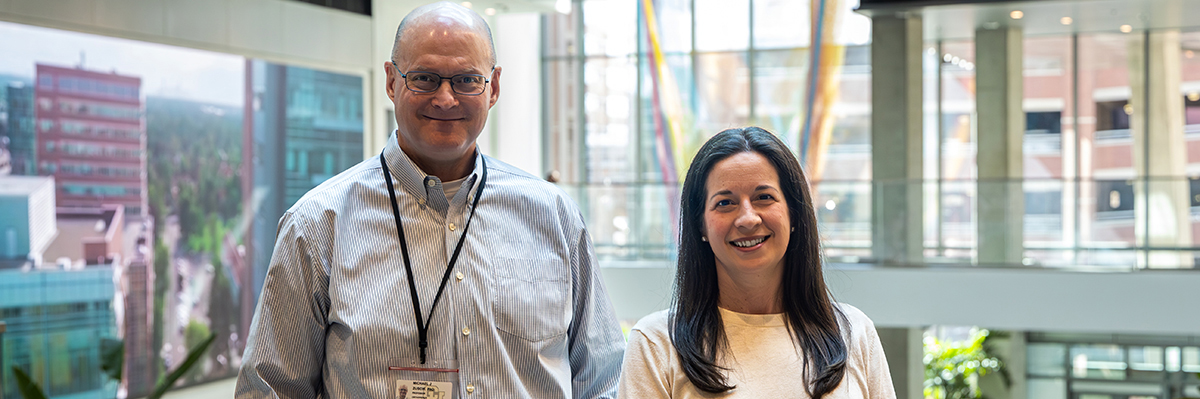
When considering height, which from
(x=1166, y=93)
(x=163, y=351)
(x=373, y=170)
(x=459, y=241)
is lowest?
(x=163, y=351)

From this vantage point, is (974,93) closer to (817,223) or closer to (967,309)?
(967,309)

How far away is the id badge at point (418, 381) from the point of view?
1975mm

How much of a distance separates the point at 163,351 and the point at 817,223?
21.8 ft

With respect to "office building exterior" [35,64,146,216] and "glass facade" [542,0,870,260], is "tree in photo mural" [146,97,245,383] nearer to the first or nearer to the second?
"office building exterior" [35,64,146,216]

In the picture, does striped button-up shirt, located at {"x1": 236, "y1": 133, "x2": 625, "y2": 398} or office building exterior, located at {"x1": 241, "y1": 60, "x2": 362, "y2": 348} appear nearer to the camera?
striped button-up shirt, located at {"x1": 236, "y1": 133, "x2": 625, "y2": 398}

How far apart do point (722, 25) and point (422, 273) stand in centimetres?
1359

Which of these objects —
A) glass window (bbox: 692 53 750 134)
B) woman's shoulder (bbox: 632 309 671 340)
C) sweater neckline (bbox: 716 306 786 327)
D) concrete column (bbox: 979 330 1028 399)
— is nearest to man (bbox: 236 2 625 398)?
woman's shoulder (bbox: 632 309 671 340)

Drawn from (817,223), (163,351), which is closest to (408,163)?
(817,223)

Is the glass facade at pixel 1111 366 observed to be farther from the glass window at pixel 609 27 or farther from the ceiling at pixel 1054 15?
the glass window at pixel 609 27

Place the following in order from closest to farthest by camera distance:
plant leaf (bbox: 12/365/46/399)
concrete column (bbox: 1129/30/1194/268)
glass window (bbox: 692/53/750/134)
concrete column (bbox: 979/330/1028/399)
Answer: plant leaf (bbox: 12/365/46/399), concrete column (bbox: 1129/30/1194/268), concrete column (bbox: 979/330/1028/399), glass window (bbox: 692/53/750/134)

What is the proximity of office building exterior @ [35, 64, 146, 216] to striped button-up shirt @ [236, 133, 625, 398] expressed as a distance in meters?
5.42

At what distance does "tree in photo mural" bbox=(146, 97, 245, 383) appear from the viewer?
735 cm

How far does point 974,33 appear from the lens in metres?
13.0

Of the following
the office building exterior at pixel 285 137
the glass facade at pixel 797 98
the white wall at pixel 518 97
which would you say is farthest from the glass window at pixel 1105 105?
the office building exterior at pixel 285 137
